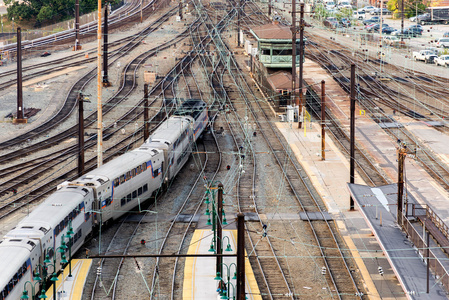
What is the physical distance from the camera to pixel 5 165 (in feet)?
155

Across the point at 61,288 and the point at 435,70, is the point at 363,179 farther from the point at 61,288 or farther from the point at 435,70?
the point at 435,70

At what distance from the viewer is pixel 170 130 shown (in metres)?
45.3

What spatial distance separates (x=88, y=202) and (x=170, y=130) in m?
12.1

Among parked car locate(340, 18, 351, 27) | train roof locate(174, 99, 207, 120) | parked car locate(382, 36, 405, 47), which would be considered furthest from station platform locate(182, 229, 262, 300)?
parked car locate(340, 18, 351, 27)

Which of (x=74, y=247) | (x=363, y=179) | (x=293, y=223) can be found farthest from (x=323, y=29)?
(x=74, y=247)

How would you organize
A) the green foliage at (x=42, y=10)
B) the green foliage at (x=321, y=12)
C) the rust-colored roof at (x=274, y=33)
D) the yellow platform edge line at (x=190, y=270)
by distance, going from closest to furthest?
the yellow platform edge line at (x=190, y=270)
the rust-colored roof at (x=274, y=33)
the green foliage at (x=42, y=10)
the green foliage at (x=321, y=12)

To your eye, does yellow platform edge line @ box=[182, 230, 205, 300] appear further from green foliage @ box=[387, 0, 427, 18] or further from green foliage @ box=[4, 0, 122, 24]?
green foliage @ box=[387, 0, 427, 18]

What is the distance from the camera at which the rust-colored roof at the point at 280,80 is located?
203ft

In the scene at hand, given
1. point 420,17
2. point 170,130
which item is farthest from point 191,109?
point 420,17

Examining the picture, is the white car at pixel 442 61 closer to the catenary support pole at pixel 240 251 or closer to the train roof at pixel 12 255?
the train roof at pixel 12 255

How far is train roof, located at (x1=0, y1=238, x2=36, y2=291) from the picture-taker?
25656 mm

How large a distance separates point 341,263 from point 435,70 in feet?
165

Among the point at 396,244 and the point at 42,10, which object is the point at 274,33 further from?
the point at 42,10

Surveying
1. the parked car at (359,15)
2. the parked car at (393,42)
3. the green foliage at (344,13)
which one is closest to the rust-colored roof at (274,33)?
the parked car at (393,42)
